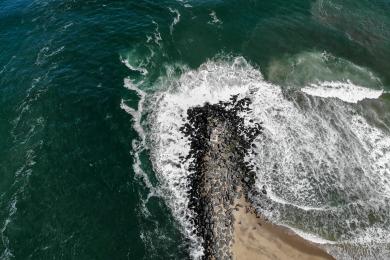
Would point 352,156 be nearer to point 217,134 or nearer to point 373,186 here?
point 373,186

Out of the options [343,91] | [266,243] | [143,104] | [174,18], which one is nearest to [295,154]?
[266,243]

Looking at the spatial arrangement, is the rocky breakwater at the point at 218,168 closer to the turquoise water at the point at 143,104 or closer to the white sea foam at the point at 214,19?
the turquoise water at the point at 143,104

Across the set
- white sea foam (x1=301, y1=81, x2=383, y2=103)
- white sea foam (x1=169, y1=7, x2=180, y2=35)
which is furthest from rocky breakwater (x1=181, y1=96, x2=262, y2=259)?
white sea foam (x1=169, y1=7, x2=180, y2=35)

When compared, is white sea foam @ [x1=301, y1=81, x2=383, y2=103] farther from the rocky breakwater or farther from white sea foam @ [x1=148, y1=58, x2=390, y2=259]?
the rocky breakwater

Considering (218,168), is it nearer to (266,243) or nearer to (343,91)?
(266,243)

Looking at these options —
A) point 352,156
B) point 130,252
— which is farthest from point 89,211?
point 352,156

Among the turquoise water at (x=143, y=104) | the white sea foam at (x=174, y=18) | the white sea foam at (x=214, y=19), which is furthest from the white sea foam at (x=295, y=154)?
the white sea foam at (x=174, y=18)
